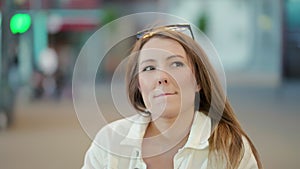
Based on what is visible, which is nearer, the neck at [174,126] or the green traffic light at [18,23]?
the neck at [174,126]

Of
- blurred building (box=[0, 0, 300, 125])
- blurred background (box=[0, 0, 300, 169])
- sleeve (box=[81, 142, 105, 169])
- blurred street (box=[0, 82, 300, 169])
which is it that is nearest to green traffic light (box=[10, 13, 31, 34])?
blurred background (box=[0, 0, 300, 169])

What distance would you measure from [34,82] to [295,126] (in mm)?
5159

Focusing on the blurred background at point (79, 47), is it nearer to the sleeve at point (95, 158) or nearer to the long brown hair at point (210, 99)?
the sleeve at point (95, 158)

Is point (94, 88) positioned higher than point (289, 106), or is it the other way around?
point (94, 88)

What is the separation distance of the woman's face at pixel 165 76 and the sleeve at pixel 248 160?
0.17 m

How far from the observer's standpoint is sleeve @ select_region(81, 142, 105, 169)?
114 centimetres

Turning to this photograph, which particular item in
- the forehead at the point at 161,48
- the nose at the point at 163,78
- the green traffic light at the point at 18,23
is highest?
the forehead at the point at 161,48

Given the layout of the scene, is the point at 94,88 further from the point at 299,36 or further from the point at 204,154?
the point at 299,36

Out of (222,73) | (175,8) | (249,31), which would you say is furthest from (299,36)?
(222,73)

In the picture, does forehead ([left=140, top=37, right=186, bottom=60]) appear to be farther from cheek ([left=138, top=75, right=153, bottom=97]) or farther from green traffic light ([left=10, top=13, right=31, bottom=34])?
green traffic light ([left=10, top=13, right=31, bottom=34])

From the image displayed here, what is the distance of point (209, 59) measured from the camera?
1086mm

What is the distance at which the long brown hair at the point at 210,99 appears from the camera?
41.9 inches

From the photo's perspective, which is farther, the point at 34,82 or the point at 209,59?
the point at 34,82

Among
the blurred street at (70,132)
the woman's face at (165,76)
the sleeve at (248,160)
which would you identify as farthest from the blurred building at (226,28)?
the woman's face at (165,76)
